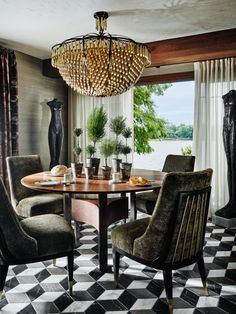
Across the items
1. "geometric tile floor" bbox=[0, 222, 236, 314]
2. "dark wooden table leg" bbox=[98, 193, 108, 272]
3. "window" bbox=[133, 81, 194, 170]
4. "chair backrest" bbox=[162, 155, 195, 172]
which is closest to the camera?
"geometric tile floor" bbox=[0, 222, 236, 314]

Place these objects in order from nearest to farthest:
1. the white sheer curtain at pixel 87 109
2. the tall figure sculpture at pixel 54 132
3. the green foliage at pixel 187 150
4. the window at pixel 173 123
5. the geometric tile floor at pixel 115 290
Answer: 1. the geometric tile floor at pixel 115 290
2. the tall figure sculpture at pixel 54 132
3. the white sheer curtain at pixel 87 109
4. the window at pixel 173 123
5. the green foliage at pixel 187 150

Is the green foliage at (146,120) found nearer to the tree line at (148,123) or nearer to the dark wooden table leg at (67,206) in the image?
the tree line at (148,123)

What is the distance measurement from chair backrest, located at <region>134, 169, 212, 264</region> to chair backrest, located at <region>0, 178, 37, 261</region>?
2.32 ft

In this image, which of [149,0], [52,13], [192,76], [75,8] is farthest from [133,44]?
[192,76]

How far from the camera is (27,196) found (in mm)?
3490

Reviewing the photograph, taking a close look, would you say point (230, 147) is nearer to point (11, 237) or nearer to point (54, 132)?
point (54, 132)

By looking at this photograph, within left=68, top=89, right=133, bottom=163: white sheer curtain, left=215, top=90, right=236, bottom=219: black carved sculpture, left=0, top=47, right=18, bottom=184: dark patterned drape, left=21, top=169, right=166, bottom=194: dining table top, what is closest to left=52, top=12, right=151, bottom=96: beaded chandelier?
left=21, top=169, right=166, bottom=194: dining table top

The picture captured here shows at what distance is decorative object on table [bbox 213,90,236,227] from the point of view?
12.2 feet

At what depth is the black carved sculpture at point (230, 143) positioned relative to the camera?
3725 millimetres

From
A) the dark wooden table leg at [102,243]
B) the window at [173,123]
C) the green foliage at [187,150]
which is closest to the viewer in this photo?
the dark wooden table leg at [102,243]

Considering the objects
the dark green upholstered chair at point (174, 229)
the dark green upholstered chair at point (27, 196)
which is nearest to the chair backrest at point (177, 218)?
the dark green upholstered chair at point (174, 229)

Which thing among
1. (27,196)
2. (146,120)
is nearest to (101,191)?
(27,196)

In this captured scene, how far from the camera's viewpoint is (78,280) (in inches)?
98.4

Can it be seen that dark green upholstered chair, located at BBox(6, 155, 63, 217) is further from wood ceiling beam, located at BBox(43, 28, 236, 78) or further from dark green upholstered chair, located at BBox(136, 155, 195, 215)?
wood ceiling beam, located at BBox(43, 28, 236, 78)
